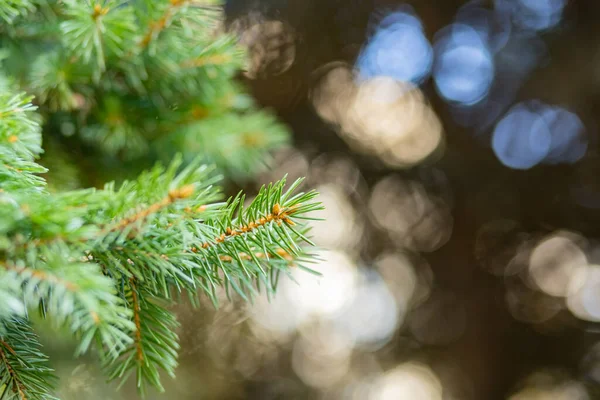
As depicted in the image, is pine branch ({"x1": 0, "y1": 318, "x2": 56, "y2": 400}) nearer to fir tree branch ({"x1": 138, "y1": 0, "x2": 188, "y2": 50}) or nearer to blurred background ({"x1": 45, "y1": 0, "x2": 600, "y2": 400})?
fir tree branch ({"x1": 138, "y1": 0, "x2": 188, "y2": 50})

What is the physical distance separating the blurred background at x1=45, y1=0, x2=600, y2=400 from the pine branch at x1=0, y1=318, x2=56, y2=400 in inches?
34.1

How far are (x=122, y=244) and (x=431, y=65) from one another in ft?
3.82

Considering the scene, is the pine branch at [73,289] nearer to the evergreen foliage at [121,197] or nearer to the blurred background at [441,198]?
the evergreen foliage at [121,197]

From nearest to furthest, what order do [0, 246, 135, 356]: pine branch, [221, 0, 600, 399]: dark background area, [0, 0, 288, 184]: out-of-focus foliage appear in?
[0, 246, 135, 356]: pine branch < [0, 0, 288, 184]: out-of-focus foliage < [221, 0, 600, 399]: dark background area

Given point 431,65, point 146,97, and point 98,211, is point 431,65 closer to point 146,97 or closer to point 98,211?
point 146,97

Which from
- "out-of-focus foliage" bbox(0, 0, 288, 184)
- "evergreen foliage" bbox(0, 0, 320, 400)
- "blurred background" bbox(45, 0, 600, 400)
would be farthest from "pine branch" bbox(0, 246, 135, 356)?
"blurred background" bbox(45, 0, 600, 400)

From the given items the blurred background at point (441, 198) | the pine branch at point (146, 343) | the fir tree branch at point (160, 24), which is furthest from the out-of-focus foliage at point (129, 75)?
the blurred background at point (441, 198)

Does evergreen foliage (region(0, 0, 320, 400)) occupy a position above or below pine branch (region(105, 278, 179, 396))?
above

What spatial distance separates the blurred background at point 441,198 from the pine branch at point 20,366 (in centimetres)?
87

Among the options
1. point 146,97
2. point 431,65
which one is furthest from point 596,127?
point 146,97

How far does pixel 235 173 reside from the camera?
1.90 feet

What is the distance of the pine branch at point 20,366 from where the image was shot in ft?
0.76

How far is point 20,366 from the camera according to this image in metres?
0.24

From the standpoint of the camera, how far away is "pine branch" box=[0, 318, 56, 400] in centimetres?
23
